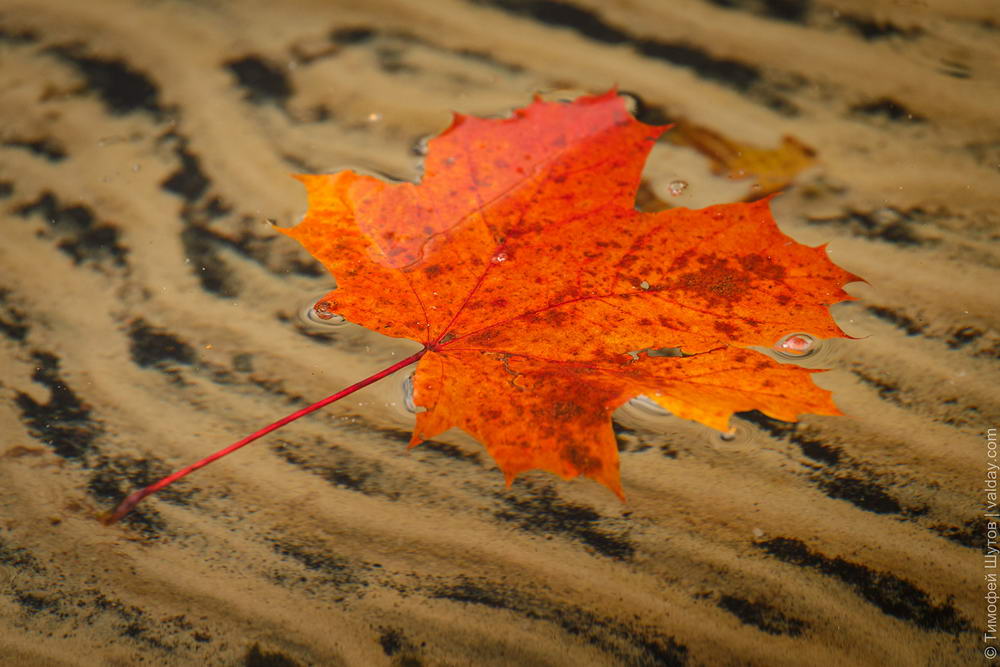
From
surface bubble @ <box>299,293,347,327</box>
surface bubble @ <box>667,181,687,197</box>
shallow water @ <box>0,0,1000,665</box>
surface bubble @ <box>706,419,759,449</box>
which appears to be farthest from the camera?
surface bubble @ <box>667,181,687,197</box>

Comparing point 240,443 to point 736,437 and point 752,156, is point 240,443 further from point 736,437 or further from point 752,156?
point 752,156

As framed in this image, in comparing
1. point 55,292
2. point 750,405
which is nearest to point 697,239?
point 750,405

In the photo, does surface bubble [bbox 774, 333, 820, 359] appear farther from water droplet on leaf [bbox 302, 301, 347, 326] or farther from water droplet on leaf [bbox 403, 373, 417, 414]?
water droplet on leaf [bbox 302, 301, 347, 326]

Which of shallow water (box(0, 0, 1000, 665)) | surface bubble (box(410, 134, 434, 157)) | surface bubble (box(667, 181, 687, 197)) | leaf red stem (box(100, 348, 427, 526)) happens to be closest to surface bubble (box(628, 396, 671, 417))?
shallow water (box(0, 0, 1000, 665))

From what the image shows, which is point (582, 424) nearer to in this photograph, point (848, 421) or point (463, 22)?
point (848, 421)

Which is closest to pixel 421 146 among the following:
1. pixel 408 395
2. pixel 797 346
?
pixel 408 395

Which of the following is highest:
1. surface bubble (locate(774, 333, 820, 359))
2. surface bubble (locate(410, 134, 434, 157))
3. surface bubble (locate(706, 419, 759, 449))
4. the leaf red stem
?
surface bubble (locate(410, 134, 434, 157))

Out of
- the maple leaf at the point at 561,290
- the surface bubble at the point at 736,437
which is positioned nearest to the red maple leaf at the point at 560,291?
the maple leaf at the point at 561,290
